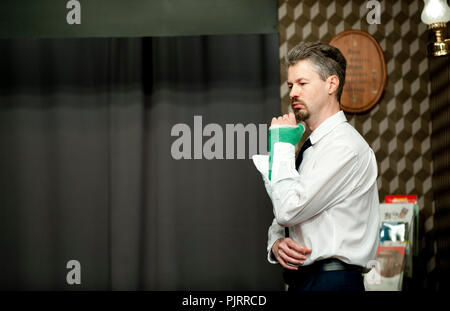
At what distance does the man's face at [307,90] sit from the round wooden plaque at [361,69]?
8.27ft

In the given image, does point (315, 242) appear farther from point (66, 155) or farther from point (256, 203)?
point (66, 155)

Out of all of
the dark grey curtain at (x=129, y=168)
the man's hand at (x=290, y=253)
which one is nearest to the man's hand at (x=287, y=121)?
the man's hand at (x=290, y=253)

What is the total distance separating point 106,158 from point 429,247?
2713 mm

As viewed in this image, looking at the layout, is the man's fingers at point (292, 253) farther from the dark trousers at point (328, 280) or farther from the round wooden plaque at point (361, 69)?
the round wooden plaque at point (361, 69)

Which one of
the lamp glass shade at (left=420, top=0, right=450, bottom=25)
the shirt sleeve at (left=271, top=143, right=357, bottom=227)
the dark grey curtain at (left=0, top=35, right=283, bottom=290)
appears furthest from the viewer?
the dark grey curtain at (left=0, top=35, right=283, bottom=290)

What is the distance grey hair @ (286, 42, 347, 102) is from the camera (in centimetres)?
163

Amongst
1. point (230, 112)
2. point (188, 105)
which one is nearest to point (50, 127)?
point (188, 105)

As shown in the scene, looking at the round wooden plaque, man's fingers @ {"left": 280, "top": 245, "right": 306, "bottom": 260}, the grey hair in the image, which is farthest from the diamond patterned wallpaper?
man's fingers @ {"left": 280, "top": 245, "right": 306, "bottom": 260}

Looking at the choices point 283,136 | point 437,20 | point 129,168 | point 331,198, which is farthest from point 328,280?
point 129,168

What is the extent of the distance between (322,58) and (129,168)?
2.73 metres

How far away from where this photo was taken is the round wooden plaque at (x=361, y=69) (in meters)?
4.06

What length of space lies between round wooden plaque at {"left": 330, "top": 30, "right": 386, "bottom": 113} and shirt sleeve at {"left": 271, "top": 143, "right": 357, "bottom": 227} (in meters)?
2.67

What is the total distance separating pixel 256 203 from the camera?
13.3ft

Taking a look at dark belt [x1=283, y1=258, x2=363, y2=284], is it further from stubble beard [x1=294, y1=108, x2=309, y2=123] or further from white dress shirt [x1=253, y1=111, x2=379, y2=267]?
stubble beard [x1=294, y1=108, x2=309, y2=123]
